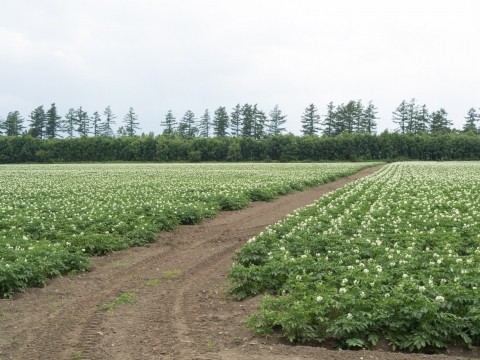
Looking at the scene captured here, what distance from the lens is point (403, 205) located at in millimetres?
19609

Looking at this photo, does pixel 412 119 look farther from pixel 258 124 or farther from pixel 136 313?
pixel 136 313

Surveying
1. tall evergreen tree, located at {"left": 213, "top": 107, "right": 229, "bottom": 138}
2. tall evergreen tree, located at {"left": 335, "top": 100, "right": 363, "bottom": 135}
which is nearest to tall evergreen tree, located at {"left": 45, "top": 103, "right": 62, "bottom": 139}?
tall evergreen tree, located at {"left": 213, "top": 107, "right": 229, "bottom": 138}

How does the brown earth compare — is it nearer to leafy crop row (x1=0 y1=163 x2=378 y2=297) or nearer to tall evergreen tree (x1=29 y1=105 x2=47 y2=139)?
leafy crop row (x1=0 y1=163 x2=378 y2=297)

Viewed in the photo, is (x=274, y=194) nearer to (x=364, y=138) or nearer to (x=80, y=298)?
(x=80, y=298)

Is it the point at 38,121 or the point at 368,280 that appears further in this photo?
the point at 38,121

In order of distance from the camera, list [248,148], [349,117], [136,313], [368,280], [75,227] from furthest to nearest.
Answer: [349,117], [248,148], [75,227], [136,313], [368,280]

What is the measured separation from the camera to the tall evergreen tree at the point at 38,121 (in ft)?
454

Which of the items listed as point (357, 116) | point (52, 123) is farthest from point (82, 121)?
point (357, 116)

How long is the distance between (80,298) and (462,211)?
48.2ft

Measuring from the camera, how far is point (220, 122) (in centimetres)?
14188

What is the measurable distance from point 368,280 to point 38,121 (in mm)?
145771

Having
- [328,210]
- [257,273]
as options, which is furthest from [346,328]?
[328,210]

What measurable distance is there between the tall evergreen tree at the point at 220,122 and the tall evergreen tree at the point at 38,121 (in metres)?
50.8

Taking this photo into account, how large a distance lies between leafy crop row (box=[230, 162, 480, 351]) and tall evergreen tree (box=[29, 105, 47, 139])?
138 m
